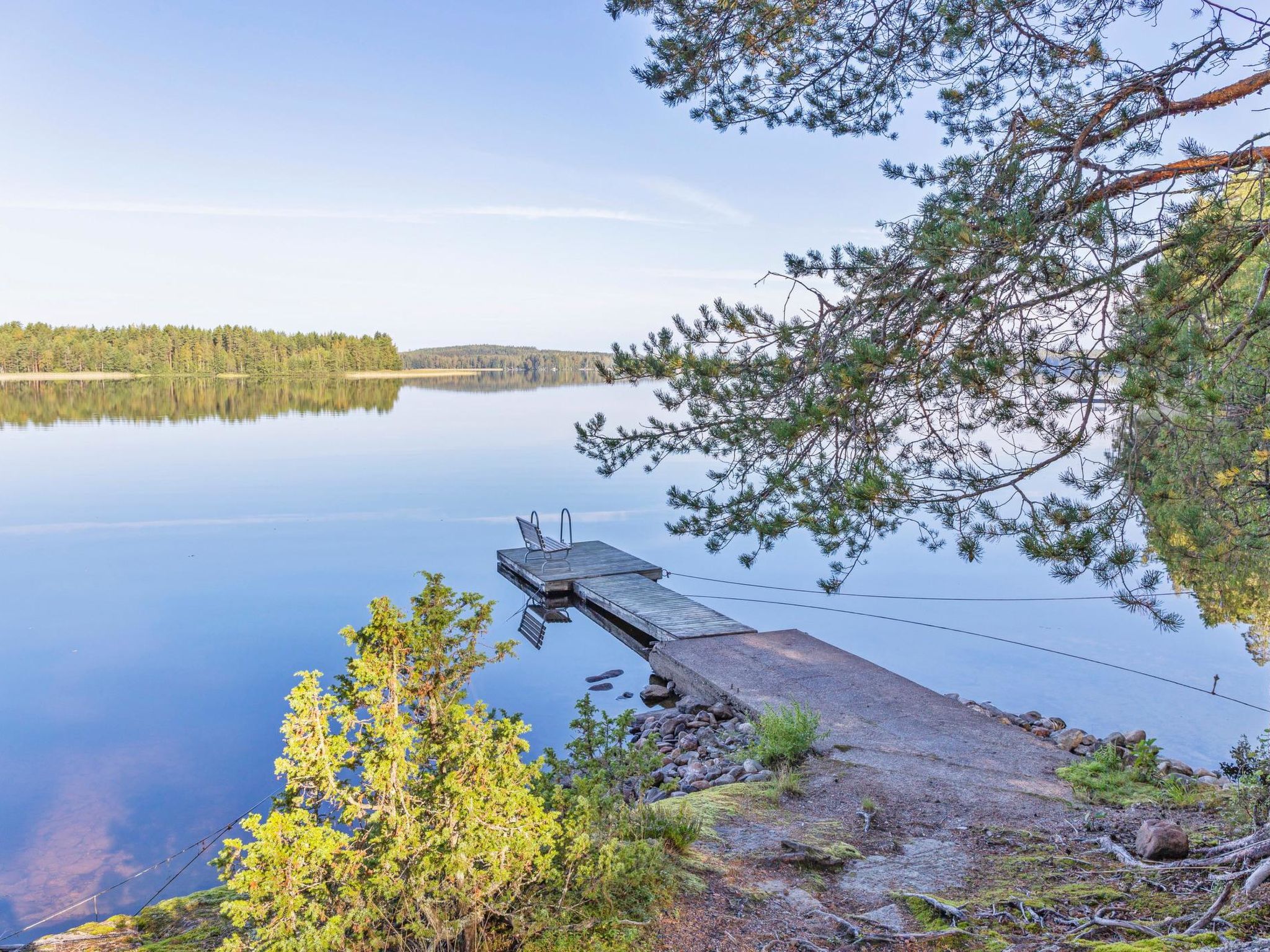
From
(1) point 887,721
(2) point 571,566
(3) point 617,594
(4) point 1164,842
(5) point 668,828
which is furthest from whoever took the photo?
(2) point 571,566

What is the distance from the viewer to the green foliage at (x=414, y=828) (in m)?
2.43

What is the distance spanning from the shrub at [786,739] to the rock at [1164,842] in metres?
2.13

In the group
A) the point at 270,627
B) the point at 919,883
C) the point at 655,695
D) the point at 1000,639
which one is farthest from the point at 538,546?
the point at 919,883

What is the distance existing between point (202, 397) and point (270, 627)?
54703 millimetres

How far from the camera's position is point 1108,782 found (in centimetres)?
484

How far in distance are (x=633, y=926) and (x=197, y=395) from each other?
65.6 meters

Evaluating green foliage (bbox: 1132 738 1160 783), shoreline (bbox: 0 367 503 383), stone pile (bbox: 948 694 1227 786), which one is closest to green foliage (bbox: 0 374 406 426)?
shoreline (bbox: 0 367 503 383)

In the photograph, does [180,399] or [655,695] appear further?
[180,399]

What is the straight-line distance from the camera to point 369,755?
2648 millimetres

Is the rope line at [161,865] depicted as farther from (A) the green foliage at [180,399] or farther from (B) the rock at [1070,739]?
(A) the green foliage at [180,399]

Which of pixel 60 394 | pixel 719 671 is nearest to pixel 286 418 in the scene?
pixel 60 394

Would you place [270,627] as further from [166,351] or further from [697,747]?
[166,351]

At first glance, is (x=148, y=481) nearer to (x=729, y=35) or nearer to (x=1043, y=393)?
(x=729, y=35)

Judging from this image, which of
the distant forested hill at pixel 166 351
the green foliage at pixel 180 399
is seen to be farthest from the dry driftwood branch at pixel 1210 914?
the distant forested hill at pixel 166 351
